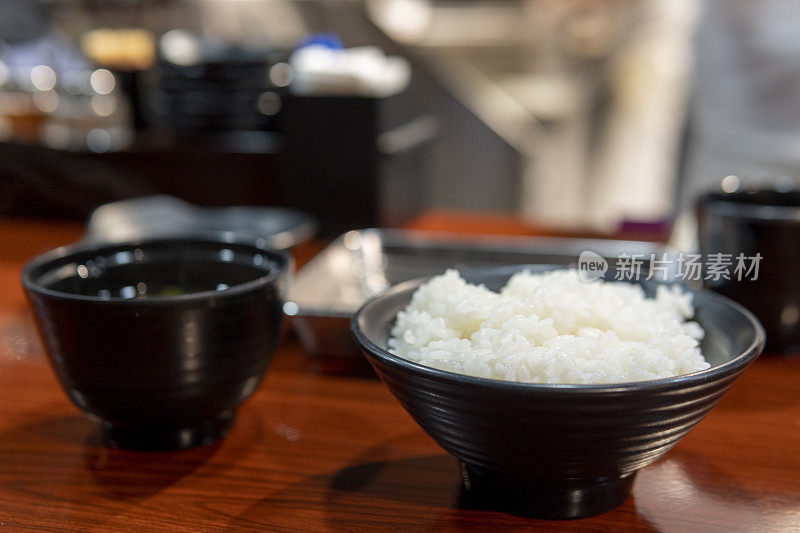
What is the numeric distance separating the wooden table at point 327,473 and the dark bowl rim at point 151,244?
0.52 ft

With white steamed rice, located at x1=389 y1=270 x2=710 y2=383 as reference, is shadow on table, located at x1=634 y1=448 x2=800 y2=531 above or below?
below

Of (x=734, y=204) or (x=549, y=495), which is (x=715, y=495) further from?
(x=734, y=204)

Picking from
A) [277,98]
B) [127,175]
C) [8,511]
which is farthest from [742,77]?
[8,511]

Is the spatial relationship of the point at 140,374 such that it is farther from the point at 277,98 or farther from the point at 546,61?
the point at 546,61

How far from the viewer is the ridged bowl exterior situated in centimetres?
47

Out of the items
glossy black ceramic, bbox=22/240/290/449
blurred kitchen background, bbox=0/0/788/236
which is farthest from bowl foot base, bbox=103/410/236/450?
blurred kitchen background, bbox=0/0/788/236

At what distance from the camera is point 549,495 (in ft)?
1.83

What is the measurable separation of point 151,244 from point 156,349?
219 millimetres

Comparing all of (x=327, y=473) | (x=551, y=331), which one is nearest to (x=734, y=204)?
(x=551, y=331)

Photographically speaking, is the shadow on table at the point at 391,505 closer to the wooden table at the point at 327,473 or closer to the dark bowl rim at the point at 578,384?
the wooden table at the point at 327,473

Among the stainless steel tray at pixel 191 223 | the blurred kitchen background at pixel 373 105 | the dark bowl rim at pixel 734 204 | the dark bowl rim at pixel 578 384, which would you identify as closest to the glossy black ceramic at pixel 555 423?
the dark bowl rim at pixel 578 384

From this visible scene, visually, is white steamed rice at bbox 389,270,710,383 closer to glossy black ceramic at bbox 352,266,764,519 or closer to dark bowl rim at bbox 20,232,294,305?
glossy black ceramic at bbox 352,266,764,519

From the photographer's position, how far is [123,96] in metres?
2.02

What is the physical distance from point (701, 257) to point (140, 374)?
0.69 meters
